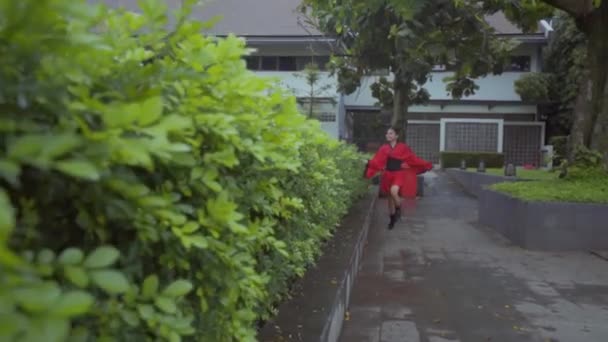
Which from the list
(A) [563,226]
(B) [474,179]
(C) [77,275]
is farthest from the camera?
(B) [474,179]

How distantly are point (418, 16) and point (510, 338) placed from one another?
22.7 ft

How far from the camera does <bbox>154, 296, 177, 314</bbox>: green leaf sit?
1.46m

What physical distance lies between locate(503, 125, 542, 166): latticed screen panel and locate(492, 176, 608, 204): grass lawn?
62.3 feet

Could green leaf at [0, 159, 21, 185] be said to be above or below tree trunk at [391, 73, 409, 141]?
below

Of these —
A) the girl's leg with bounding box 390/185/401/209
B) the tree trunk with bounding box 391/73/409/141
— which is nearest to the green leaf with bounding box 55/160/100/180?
the girl's leg with bounding box 390/185/401/209

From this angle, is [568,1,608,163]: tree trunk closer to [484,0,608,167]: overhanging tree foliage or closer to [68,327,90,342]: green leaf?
[484,0,608,167]: overhanging tree foliage

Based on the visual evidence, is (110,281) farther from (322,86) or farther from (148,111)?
(322,86)

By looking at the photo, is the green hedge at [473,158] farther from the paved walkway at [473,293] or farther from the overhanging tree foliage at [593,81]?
the paved walkway at [473,293]

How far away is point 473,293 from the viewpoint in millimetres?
6004

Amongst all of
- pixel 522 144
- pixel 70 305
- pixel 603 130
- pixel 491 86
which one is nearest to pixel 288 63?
pixel 491 86

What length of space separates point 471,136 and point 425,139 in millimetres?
2663

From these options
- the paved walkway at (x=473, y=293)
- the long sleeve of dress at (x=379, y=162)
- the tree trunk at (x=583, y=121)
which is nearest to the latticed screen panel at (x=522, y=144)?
the tree trunk at (x=583, y=121)

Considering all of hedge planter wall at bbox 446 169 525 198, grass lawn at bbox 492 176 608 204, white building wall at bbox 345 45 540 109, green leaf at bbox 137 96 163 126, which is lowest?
hedge planter wall at bbox 446 169 525 198

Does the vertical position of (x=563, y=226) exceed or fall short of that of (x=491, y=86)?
it falls short
